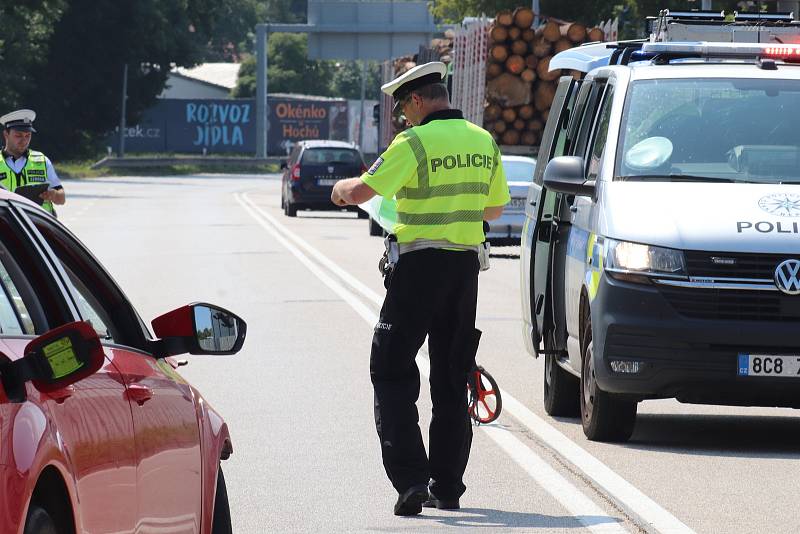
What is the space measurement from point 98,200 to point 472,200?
144 feet

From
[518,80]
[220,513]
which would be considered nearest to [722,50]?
[220,513]

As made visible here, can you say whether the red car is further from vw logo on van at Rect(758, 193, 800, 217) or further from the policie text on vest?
vw logo on van at Rect(758, 193, 800, 217)

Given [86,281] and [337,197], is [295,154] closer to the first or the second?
[337,197]

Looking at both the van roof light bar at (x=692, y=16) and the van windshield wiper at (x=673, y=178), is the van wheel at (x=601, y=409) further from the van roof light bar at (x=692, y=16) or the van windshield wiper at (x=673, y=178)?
the van roof light bar at (x=692, y=16)

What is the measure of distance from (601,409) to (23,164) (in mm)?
7149

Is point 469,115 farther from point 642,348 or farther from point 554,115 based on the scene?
point 642,348

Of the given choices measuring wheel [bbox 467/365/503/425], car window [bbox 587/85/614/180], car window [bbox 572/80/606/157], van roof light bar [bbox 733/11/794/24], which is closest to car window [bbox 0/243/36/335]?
measuring wheel [bbox 467/365/503/425]

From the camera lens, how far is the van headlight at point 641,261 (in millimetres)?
9000

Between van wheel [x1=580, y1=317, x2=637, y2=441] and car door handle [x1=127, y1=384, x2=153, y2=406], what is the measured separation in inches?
193

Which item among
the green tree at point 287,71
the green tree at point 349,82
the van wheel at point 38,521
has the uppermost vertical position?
the van wheel at point 38,521

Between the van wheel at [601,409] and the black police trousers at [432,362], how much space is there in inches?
69.2

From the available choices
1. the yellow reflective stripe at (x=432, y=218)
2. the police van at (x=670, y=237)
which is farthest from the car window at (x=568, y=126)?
the yellow reflective stripe at (x=432, y=218)

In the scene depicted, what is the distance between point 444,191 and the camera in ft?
25.3

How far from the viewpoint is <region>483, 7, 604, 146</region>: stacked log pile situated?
110 ft
